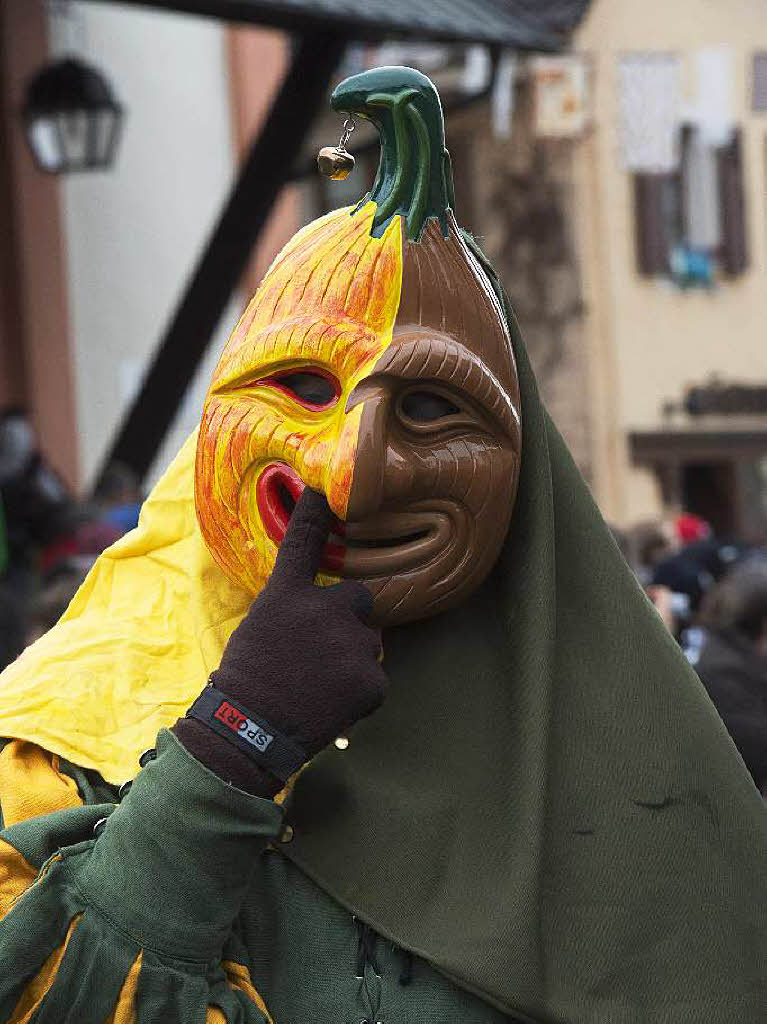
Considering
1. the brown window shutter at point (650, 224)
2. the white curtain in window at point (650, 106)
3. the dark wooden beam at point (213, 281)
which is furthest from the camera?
the brown window shutter at point (650, 224)

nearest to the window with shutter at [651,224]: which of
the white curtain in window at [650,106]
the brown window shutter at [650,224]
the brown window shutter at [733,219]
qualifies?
the brown window shutter at [650,224]

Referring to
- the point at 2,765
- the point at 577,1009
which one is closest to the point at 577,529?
the point at 577,1009

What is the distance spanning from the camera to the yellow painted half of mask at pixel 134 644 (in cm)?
173

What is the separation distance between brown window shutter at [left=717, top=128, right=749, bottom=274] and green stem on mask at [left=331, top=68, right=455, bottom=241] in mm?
14047

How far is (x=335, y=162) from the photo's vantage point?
75.0 inches

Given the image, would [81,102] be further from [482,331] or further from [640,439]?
[640,439]

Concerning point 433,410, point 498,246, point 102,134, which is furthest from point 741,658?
point 498,246

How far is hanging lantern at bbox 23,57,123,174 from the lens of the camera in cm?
707

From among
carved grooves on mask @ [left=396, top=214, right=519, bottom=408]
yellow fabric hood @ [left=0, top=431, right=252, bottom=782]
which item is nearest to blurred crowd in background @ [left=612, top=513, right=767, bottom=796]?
carved grooves on mask @ [left=396, top=214, right=519, bottom=408]

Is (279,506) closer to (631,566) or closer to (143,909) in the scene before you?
(143,909)

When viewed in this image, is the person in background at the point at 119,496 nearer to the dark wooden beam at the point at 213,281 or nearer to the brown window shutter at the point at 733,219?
the dark wooden beam at the point at 213,281

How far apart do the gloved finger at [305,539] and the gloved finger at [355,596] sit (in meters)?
0.03

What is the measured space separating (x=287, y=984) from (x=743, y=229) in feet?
47.4

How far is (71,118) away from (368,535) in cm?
570
